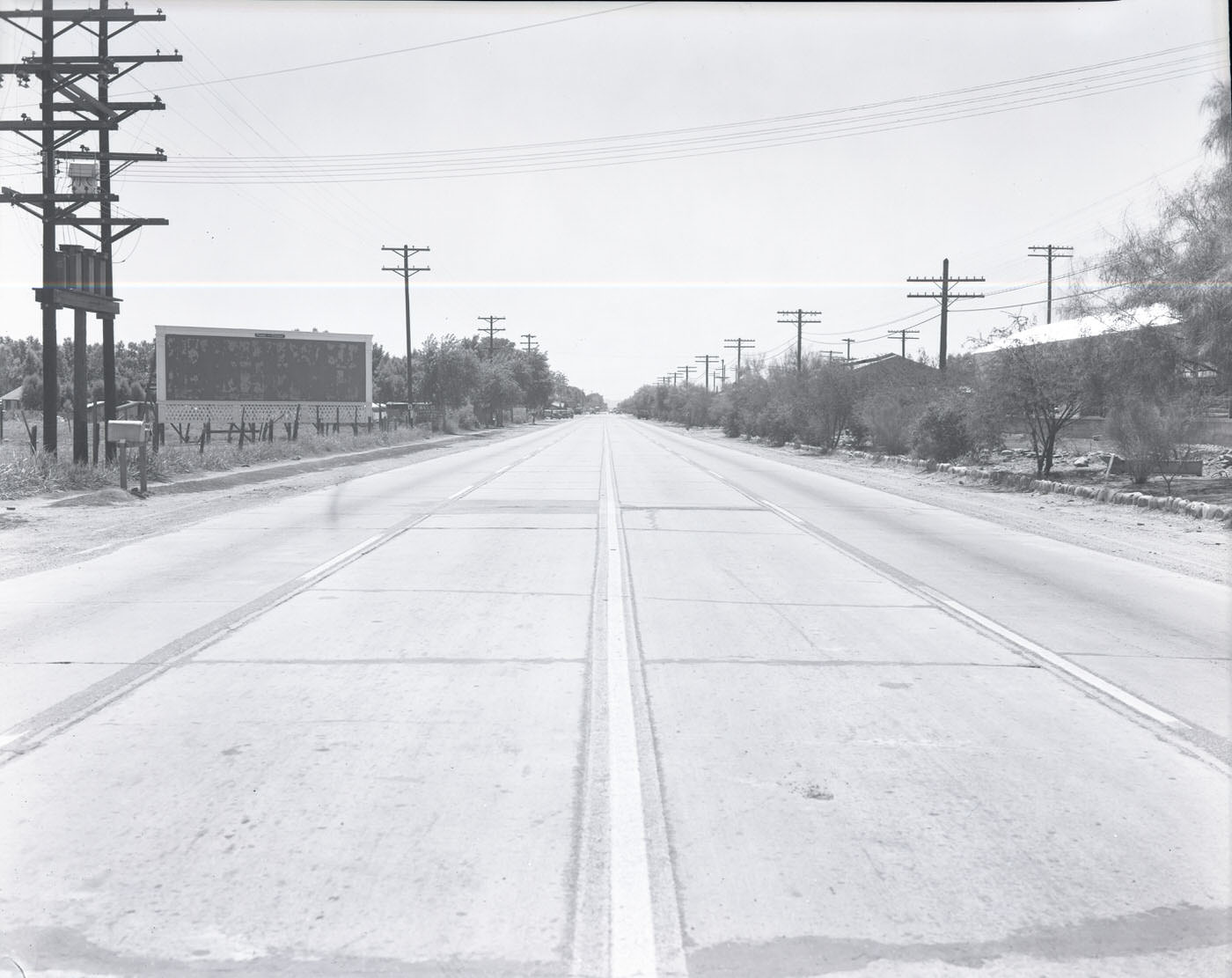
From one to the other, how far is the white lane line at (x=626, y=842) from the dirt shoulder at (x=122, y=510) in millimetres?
8462

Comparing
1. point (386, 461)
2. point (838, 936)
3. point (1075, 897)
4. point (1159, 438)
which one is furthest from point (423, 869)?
point (386, 461)

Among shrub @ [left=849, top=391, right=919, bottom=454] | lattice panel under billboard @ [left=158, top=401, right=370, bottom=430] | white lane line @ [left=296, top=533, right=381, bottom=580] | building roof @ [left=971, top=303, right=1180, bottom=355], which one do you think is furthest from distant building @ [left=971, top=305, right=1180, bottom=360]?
lattice panel under billboard @ [left=158, top=401, right=370, bottom=430]

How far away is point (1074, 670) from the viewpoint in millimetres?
7789

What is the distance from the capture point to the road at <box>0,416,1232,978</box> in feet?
12.8

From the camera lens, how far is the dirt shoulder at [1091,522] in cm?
1466

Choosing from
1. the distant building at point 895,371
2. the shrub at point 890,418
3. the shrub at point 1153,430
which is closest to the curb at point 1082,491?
the shrub at point 1153,430

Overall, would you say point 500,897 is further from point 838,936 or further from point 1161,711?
point 1161,711

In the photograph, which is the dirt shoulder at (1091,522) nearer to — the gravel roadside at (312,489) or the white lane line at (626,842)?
the gravel roadside at (312,489)

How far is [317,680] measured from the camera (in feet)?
23.9

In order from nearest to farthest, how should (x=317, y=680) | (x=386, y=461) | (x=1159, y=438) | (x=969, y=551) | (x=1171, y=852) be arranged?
1. (x=1171, y=852)
2. (x=317, y=680)
3. (x=969, y=551)
4. (x=1159, y=438)
5. (x=386, y=461)

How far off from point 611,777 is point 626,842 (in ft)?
2.67

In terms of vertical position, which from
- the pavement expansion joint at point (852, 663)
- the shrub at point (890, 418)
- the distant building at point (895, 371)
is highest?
the distant building at point (895, 371)

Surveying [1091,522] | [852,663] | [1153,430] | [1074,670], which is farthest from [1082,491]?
[852,663]

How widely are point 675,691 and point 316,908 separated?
11.1 ft
